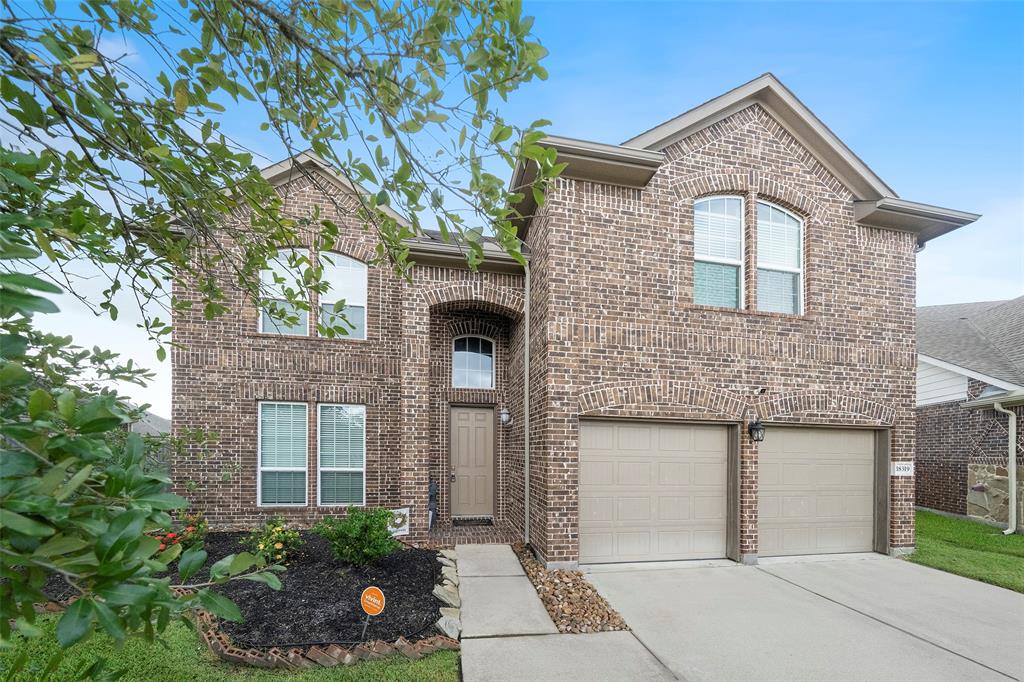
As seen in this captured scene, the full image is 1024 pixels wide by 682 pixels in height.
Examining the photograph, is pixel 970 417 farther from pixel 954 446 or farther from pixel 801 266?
pixel 801 266

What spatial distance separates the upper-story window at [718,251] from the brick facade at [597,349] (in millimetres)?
182

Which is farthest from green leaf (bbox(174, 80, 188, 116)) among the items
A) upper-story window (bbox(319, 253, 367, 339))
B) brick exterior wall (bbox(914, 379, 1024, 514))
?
brick exterior wall (bbox(914, 379, 1024, 514))

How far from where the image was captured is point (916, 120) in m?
8.56

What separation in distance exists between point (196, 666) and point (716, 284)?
7755 mm

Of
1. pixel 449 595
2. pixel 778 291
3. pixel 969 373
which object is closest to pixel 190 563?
pixel 449 595

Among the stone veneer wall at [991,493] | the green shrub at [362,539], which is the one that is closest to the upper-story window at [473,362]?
the green shrub at [362,539]

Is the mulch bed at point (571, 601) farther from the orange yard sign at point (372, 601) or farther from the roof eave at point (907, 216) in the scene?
the roof eave at point (907, 216)

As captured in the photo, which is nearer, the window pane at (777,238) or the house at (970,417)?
the window pane at (777,238)

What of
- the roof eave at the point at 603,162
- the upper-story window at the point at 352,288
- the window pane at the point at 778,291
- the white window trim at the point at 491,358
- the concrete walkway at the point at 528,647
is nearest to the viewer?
the concrete walkway at the point at 528,647

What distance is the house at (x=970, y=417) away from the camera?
1076cm

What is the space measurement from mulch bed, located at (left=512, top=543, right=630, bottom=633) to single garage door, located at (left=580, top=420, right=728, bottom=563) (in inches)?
30.1

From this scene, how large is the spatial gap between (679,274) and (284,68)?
20.1 feet

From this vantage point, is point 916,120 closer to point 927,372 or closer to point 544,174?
point 927,372

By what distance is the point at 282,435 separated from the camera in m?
8.75
